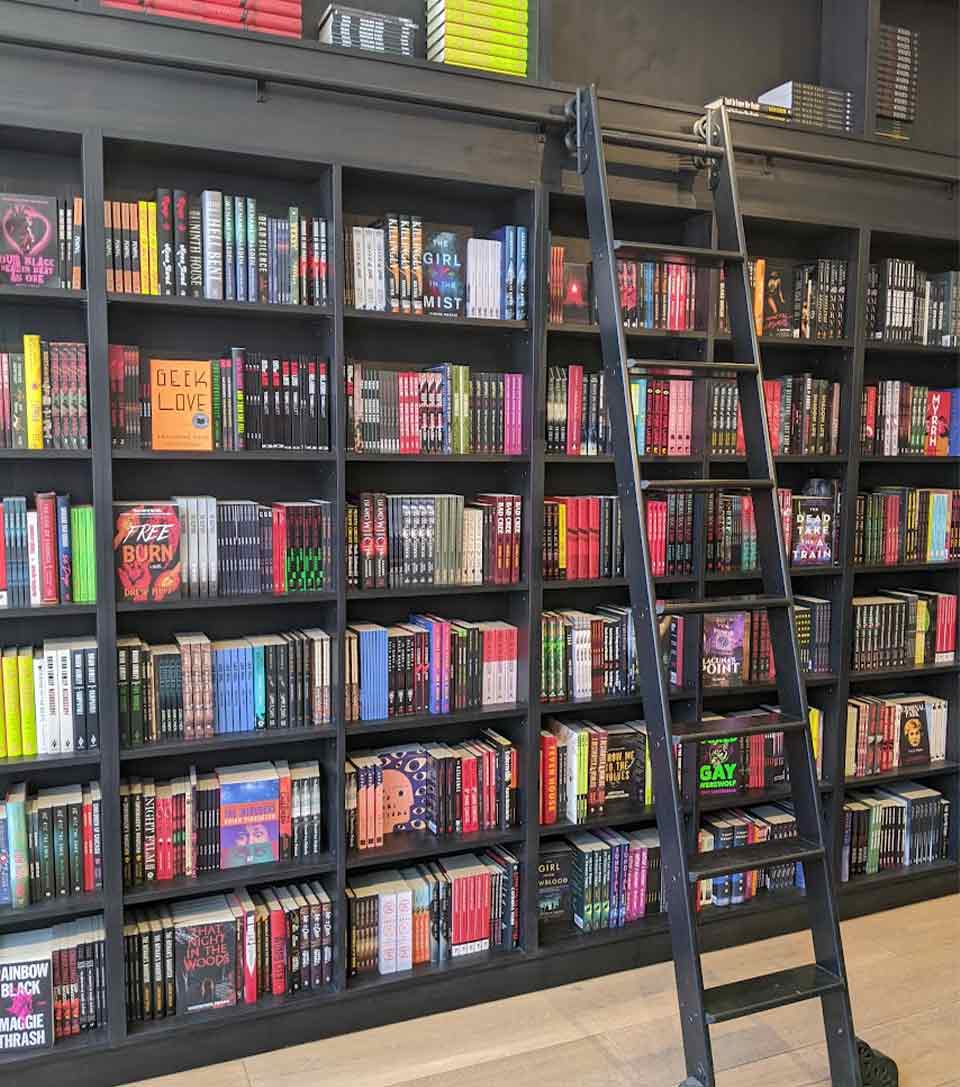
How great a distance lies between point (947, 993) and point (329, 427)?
7.73 feet

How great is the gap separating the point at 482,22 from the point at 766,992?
248 centimetres

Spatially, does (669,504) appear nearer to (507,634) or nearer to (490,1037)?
(507,634)

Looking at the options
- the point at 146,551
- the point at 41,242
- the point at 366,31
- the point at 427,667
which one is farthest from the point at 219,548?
the point at 366,31

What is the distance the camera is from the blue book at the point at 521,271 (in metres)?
2.60

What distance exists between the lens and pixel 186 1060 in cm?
240

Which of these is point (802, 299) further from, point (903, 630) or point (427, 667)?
point (427, 667)

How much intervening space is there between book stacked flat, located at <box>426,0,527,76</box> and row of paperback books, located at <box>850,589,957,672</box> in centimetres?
199

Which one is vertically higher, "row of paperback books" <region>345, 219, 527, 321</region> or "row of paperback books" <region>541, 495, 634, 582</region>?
"row of paperback books" <region>345, 219, 527, 321</region>

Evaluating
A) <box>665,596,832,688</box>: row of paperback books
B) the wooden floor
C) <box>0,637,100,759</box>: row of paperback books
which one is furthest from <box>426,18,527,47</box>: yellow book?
the wooden floor

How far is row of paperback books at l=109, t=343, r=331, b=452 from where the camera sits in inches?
89.9

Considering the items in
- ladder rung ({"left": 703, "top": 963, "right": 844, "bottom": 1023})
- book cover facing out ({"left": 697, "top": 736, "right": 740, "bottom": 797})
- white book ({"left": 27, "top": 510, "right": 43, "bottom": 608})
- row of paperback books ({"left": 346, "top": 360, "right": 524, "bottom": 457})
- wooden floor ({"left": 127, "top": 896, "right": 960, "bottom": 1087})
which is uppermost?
row of paperback books ({"left": 346, "top": 360, "right": 524, "bottom": 457})

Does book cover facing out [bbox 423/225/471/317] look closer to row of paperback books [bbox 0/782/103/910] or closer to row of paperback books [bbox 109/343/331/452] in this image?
row of paperback books [bbox 109/343/331/452]

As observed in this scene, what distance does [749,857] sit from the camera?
220 cm

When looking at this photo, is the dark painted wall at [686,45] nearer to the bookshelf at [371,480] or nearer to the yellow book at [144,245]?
the bookshelf at [371,480]
